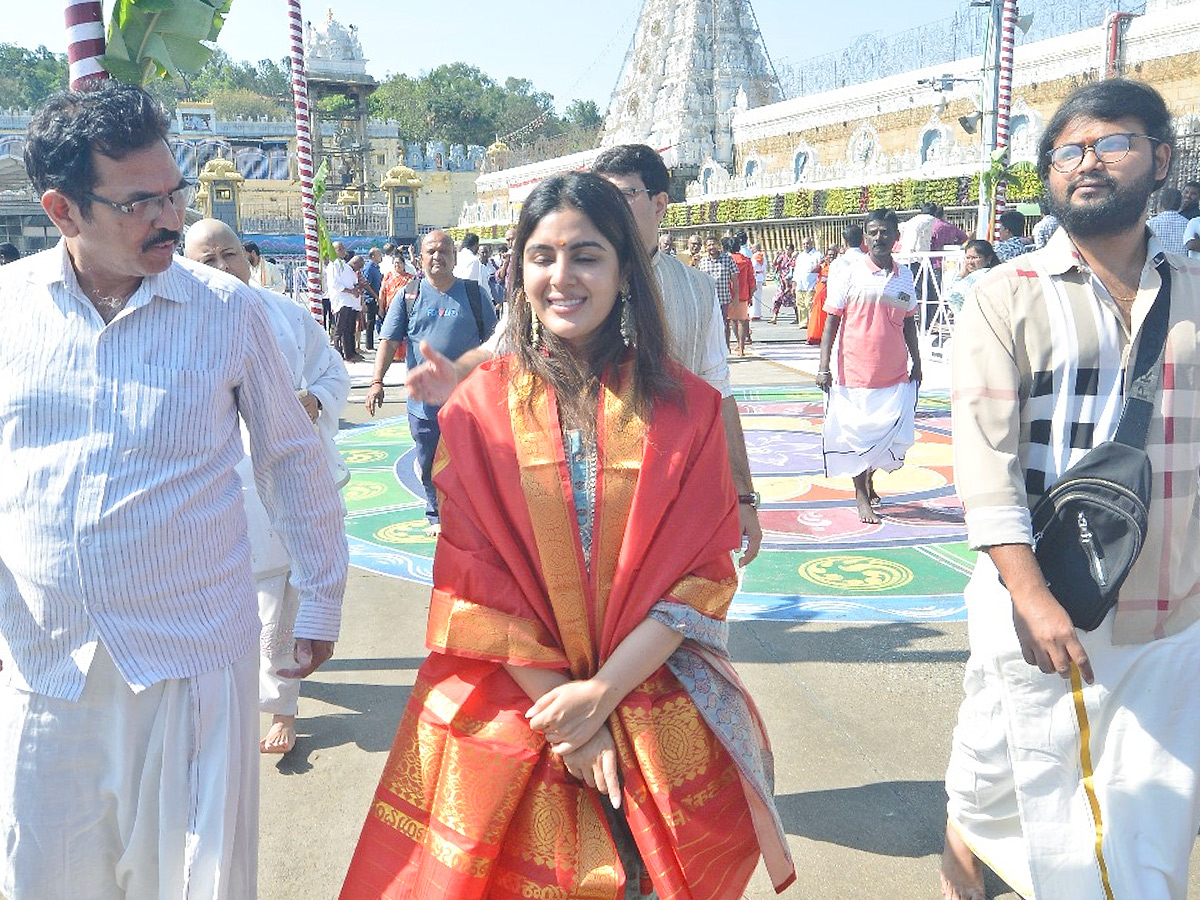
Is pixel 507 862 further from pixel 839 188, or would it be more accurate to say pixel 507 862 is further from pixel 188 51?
pixel 839 188

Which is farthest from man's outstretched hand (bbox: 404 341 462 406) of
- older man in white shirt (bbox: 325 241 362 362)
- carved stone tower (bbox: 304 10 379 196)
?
carved stone tower (bbox: 304 10 379 196)

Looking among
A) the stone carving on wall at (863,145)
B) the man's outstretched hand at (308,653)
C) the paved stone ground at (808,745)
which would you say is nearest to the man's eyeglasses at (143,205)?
the man's outstretched hand at (308,653)

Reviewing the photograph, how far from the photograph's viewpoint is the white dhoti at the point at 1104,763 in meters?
2.18

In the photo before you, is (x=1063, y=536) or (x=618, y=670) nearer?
(x=618, y=670)

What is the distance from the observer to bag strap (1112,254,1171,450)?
212 centimetres

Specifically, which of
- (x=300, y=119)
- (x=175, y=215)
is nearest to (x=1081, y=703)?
(x=175, y=215)

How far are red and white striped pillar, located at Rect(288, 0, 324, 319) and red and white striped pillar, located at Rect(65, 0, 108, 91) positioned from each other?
21.7 ft

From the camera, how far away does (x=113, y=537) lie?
1.87 m

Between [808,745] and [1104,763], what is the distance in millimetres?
1346

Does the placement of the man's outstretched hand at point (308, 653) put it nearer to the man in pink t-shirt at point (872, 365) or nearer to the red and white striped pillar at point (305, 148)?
the man in pink t-shirt at point (872, 365)

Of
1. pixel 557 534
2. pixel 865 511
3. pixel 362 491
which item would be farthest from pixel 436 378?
pixel 362 491

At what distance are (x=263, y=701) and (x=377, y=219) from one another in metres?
39.8

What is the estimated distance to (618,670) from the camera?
6.32ft

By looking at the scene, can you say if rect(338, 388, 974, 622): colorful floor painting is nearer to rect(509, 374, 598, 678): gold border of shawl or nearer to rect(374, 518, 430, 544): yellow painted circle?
rect(374, 518, 430, 544): yellow painted circle
